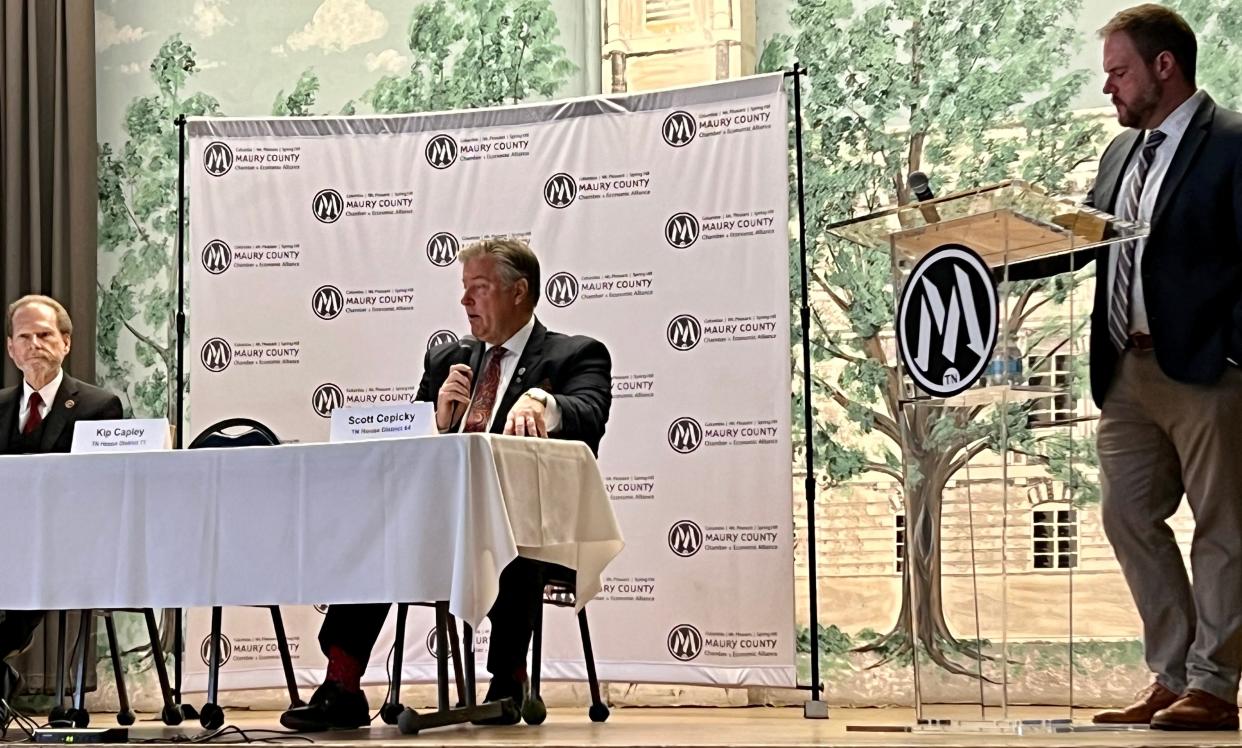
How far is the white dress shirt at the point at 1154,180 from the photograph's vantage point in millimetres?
3717

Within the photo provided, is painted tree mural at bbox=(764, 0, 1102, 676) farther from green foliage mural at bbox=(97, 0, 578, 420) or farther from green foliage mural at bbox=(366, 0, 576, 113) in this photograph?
green foliage mural at bbox=(97, 0, 578, 420)

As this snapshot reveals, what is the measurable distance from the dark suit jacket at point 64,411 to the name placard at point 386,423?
174 centimetres

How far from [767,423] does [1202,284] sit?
1.85m

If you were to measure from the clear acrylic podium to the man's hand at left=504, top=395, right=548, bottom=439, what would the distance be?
1005 mm

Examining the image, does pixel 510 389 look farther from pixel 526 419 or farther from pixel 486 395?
pixel 526 419

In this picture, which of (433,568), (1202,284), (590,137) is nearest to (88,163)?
(590,137)

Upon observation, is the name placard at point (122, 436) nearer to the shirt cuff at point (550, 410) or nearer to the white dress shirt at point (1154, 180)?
the shirt cuff at point (550, 410)

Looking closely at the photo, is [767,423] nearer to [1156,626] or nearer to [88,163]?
[1156,626]

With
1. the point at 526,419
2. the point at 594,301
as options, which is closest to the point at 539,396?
the point at 526,419

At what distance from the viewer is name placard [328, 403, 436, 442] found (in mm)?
3631

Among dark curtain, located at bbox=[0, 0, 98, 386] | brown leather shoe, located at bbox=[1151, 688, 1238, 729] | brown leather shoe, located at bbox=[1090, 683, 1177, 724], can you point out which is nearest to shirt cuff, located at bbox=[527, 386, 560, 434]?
brown leather shoe, located at bbox=[1090, 683, 1177, 724]

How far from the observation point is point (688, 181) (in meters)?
5.40

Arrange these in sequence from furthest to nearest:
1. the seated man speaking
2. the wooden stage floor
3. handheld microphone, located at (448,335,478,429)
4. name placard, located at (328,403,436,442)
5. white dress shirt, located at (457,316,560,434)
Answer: handheld microphone, located at (448,335,478,429), white dress shirt, located at (457,316,560,434), the seated man speaking, name placard, located at (328,403,436,442), the wooden stage floor

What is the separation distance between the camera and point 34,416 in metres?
5.13
